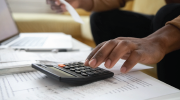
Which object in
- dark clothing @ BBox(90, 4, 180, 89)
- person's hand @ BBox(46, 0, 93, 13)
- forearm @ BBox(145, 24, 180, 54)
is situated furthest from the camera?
dark clothing @ BBox(90, 4, 180, 89)

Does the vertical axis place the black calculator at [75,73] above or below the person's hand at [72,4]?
below

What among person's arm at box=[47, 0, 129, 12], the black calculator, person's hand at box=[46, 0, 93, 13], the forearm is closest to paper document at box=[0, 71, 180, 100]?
the black calculator

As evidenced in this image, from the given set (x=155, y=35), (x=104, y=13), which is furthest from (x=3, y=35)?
(x=155, y=35)

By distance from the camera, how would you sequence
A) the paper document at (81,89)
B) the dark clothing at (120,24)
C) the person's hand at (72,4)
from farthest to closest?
the dark clothing at (120,24), the person's hand at (72,4), the paper document at (81,89)

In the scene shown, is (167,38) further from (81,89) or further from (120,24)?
(120,24)

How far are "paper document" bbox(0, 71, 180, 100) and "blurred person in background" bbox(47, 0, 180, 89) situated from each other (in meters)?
0.04

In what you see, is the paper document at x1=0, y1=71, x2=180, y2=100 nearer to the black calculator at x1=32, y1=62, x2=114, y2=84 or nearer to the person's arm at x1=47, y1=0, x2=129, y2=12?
the black calculator at x1=32, y1=62, x2=114, y2=84

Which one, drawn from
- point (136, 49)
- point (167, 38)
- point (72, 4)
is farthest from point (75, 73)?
point (72, 4)

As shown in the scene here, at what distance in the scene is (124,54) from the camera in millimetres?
352

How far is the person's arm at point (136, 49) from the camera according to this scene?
1.09ft

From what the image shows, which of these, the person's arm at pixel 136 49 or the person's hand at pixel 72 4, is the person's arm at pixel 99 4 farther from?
the person's arm at pixel 136 49

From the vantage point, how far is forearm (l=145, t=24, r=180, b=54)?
1.40 feet

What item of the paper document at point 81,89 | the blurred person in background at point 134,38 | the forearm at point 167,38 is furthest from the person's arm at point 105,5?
the paper document at point 81,89

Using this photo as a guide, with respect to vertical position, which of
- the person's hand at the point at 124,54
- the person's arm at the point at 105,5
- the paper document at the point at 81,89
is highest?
the person's arm at the point at 105,5
